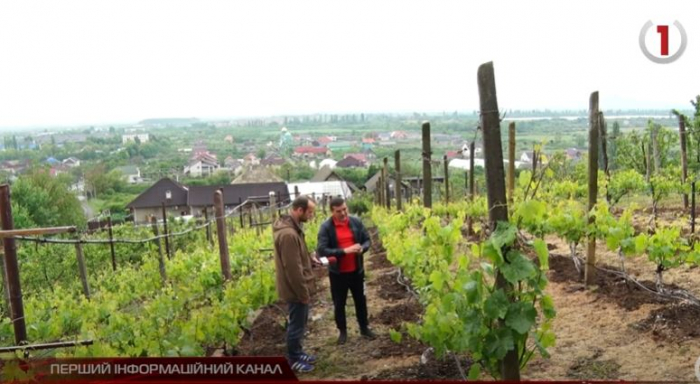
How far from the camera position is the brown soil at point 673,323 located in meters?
4.80

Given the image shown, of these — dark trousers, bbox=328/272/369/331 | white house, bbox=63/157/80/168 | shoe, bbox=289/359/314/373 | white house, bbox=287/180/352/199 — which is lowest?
white house, bbox=287/180/352/199

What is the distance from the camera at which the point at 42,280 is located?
44.6 feet

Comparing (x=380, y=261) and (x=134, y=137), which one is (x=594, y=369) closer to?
(x=380, y=261)

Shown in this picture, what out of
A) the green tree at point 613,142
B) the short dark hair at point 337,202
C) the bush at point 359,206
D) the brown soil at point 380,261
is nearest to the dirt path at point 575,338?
the short dark hair at point 337,202

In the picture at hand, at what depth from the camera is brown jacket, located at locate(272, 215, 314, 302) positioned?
486 cm

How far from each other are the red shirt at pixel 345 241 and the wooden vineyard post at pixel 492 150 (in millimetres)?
2447

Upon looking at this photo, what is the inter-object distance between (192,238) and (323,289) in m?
10.2

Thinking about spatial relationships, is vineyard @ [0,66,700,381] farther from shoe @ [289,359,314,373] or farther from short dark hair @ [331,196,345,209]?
short dark hair @ [331,196,345,209]

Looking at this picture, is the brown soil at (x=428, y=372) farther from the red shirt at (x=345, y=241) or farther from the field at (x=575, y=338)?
the red shirt at (x=345, y=241)

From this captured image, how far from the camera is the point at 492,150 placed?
3.29m

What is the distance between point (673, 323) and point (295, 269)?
10.2ft

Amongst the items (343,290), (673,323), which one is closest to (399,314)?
(343,290)

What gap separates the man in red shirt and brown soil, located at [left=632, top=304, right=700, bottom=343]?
2.42 metres

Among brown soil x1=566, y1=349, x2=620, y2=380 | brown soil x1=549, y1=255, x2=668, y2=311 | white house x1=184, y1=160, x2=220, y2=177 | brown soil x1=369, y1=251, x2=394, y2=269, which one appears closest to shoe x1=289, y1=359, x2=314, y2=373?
brown soil x1=566, y1=349, x2=620, y2=380
